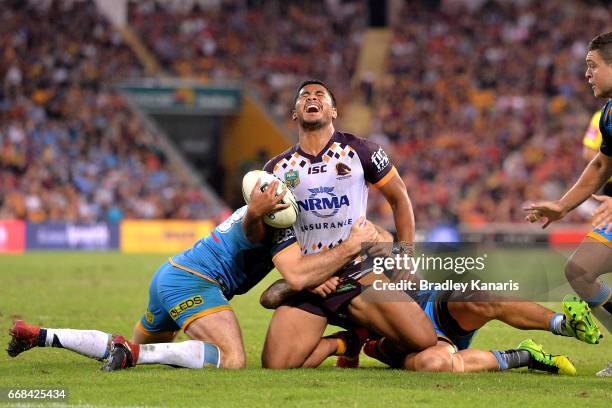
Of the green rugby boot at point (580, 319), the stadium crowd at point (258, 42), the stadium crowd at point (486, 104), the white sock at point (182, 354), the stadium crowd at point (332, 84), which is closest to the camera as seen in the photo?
the green rugby boot at point (580, 319)

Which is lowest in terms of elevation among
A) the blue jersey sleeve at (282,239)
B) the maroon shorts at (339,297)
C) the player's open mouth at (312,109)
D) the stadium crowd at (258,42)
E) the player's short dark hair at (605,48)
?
the maroon shorts at (339,297)

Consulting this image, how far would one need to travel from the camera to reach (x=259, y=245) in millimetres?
8273

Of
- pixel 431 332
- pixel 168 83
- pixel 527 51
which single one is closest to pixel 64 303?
pixel 431 332

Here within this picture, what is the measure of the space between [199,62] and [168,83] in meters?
1.79

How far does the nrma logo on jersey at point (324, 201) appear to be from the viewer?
823cm

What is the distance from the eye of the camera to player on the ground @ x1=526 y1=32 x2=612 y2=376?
7484mm

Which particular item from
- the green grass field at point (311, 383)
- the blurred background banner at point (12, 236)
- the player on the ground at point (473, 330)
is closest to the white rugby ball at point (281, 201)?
the green grass field at point (311, 383)

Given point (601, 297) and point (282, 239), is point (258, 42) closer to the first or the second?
point (282, 239)

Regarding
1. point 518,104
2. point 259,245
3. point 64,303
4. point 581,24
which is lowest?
point 64,303

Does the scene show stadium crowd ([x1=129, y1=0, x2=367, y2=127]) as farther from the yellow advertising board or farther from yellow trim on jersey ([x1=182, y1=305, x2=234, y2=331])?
yellow trim on jersey ([x1=182, y1=305, x2=234, y2=331])

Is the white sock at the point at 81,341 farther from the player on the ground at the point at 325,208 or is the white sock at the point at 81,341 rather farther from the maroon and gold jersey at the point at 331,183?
the maroon and gold jersey at the point at 331,183

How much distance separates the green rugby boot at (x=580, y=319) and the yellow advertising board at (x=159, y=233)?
22773mm

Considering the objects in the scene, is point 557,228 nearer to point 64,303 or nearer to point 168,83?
point 168,83

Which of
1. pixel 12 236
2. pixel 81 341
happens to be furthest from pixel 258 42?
pixel 81 341
